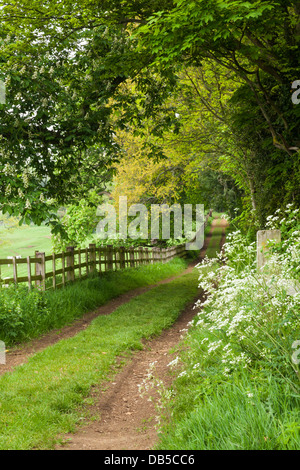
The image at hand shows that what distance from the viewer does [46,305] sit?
30.6ft

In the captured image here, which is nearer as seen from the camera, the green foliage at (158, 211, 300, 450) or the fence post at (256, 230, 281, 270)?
the green foliage at (158, 211, 300, 450)

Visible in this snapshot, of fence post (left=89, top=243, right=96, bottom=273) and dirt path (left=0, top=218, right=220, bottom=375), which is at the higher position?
Answer: fence post (left=89, top=243, right=96, bottom=273)

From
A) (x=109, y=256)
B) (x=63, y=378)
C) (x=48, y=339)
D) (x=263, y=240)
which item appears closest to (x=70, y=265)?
(x=109, y=256)

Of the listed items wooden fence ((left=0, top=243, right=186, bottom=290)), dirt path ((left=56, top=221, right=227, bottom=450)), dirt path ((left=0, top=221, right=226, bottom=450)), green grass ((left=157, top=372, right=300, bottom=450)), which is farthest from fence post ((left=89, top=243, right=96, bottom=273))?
green grass ((left=157, top=372, right=300, bottom=450))

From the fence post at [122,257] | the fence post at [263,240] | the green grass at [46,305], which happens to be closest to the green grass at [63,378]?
the green grass at [46,305]

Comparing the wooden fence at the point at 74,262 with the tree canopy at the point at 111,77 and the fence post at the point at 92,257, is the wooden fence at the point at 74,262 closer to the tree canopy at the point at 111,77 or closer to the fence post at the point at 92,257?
the fence post at the point at 92,257

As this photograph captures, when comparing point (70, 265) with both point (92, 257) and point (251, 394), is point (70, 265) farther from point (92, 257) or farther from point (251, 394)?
point (251, 394)

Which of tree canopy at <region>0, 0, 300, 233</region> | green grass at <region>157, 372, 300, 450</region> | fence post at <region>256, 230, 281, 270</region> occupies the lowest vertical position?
green grass at <region>157, 372, 300, 450</region>

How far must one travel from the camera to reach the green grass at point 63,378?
4.21 metres

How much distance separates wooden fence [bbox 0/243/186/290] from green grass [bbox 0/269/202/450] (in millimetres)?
2042

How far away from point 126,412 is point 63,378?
1075 millimetres

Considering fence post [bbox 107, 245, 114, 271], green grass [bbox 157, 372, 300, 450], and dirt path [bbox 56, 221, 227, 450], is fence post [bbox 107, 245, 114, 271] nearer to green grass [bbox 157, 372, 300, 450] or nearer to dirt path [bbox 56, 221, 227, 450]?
dirt path [bbox 56, 221, 227, 450]

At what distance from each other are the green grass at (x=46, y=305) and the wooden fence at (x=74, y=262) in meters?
0.39

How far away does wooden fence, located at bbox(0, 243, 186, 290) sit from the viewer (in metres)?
9.72
